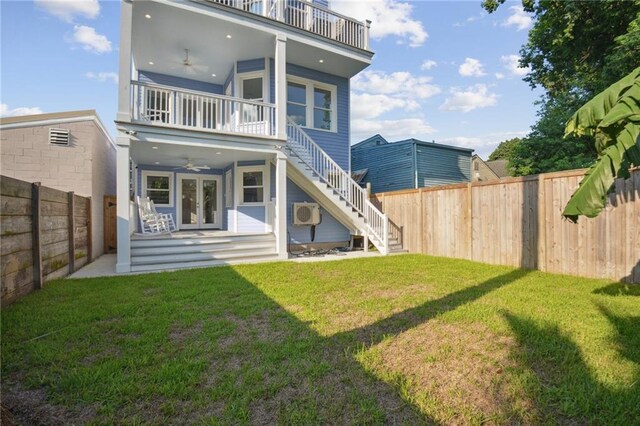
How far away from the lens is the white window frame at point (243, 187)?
1062 cm

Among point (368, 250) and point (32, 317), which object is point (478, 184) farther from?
point (32, 317)

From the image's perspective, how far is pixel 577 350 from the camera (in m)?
3.02

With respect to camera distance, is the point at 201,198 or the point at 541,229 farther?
the point at 201,198

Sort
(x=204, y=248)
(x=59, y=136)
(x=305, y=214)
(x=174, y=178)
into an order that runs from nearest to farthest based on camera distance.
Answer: (x=204, y=248) → (x=59, y=136) → (x=305, y=214) → (x=174, y=178)

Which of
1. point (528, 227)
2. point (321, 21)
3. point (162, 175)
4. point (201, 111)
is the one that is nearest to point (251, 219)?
point (201, 111)

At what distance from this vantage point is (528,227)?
7176mm

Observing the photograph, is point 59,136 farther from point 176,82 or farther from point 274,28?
point 274,28

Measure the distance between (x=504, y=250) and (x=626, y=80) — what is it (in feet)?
16.1

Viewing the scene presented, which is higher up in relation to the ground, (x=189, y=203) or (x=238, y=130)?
(x=238, y=130)

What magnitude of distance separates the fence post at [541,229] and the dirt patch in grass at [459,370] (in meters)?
4.36

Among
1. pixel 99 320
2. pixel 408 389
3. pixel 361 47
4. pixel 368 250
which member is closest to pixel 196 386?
pixel 408 389

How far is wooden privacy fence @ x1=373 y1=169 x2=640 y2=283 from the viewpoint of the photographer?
Result: 225 inches

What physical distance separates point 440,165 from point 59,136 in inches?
561

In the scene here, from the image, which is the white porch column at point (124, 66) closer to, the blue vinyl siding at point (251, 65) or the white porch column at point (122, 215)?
the white porch column at point (122, 215)
